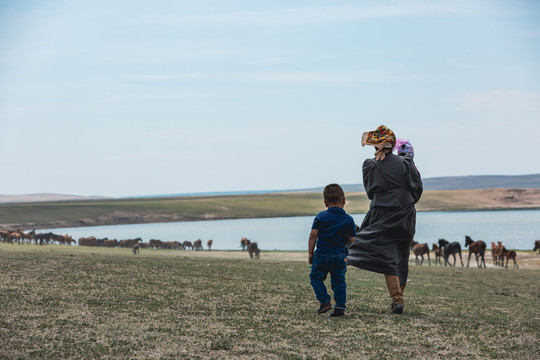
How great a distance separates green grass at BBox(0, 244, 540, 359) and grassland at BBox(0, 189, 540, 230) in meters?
84.0

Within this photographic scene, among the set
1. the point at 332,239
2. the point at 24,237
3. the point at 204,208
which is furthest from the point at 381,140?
the point at 204,208

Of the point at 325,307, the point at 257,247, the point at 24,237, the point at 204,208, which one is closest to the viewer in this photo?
the point at 325,307

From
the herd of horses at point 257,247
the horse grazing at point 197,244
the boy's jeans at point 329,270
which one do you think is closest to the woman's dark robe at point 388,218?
the boy's jeans at point 329,270

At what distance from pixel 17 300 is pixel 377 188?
5.50 m

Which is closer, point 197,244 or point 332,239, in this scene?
point 332,239

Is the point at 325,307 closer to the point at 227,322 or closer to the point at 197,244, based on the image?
the point at 227,322

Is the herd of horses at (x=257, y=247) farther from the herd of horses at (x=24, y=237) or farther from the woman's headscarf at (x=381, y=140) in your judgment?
the woman's headscarf at (x=381, y=140)

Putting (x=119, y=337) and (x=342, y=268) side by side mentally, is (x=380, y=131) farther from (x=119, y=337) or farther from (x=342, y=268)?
(x=119, y=337)

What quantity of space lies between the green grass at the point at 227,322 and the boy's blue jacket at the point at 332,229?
3.26 ft

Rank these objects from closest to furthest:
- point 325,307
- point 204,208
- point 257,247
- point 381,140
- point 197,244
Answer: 1. point 325,307
2. point 381,140
3. point 257,247
4. point 197,244
5. point 204,208

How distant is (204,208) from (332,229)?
121769 mm

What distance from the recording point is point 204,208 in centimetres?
12900

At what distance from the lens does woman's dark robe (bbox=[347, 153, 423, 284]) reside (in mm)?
8719

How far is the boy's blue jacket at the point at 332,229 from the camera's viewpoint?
8.28 meters
